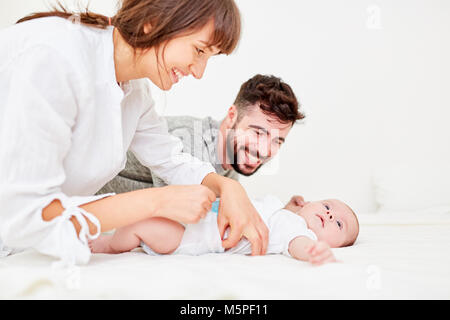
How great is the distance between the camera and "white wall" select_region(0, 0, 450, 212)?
242 centimetres

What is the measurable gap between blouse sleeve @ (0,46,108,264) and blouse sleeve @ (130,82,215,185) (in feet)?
1.46

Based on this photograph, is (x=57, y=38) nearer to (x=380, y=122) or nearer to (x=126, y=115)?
(x=126, y=115)

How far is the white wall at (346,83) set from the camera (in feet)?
7.95

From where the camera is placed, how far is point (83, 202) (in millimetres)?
799

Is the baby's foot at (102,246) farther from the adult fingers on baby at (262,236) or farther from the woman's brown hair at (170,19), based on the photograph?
the woman's brown hair at (170,19)

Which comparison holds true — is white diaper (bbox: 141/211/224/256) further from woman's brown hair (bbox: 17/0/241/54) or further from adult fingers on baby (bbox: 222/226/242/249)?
woman's brown hair (bbox: 17/0/241/54)

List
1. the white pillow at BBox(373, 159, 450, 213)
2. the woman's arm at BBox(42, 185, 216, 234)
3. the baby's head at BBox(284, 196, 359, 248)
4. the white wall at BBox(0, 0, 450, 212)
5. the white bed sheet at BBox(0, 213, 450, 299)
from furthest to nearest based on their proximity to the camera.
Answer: the white wall at BBox(0, 0, 450, 212), the white pillow at BBox(373, 159, 450, 213), the baby's head at BBox(284, 196, 359, 248), the woman's arm at BBox(42, 185, 216, 234), the white bed sheet at BBox(0, 213, 450, 299)

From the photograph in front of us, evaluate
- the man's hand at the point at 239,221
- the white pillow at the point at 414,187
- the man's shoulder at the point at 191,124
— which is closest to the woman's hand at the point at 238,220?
the man's hand at the point at 239,221

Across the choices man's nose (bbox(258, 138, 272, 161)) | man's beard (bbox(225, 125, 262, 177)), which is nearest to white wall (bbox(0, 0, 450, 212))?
man's beard (bbox(225, 125, 262, 177))
